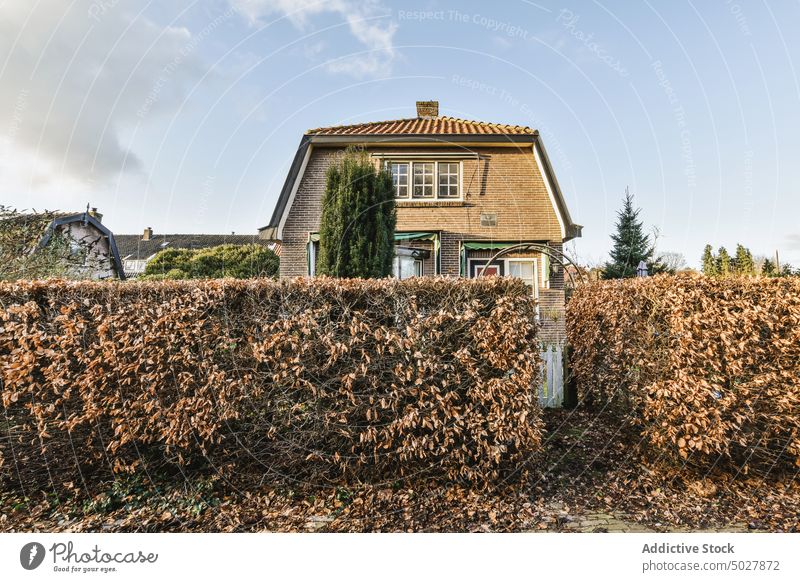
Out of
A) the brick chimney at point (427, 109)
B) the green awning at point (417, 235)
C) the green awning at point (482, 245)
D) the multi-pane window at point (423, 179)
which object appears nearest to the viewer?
the green awning at point (417, 235)

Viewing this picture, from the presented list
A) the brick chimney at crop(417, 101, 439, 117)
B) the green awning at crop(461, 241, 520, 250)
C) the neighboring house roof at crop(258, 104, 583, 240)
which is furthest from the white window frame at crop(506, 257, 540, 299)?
the brick chimney at crop(417, 101, 439, 117)

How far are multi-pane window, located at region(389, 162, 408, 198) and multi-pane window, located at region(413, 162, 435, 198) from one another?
0.95 feet

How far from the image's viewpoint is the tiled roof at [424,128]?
1255 cm

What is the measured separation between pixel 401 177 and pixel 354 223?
4860 mm

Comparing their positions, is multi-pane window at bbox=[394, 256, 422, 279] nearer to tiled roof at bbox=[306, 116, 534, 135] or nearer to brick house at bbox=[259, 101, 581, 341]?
brick house at bbox=[259, 101, 581, 341]

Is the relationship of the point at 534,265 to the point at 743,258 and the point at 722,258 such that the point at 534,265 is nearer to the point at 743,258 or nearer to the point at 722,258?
the point at 743,258


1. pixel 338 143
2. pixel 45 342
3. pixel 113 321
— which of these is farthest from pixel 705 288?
pixel 338 143

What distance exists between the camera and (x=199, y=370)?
4.13 metres

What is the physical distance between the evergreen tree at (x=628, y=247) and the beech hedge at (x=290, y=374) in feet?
59.5

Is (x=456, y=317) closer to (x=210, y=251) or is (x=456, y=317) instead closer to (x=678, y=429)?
(x=678, y=429)

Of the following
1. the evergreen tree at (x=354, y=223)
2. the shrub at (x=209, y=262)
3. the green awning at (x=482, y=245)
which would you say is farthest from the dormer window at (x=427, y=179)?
the shrub at (x=209, y=262)

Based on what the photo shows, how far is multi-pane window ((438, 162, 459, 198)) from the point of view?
13.0 metres

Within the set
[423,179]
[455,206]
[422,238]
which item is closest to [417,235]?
[422,238]

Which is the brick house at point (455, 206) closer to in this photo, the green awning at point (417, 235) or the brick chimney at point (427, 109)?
the green awning at point (417, 235)
